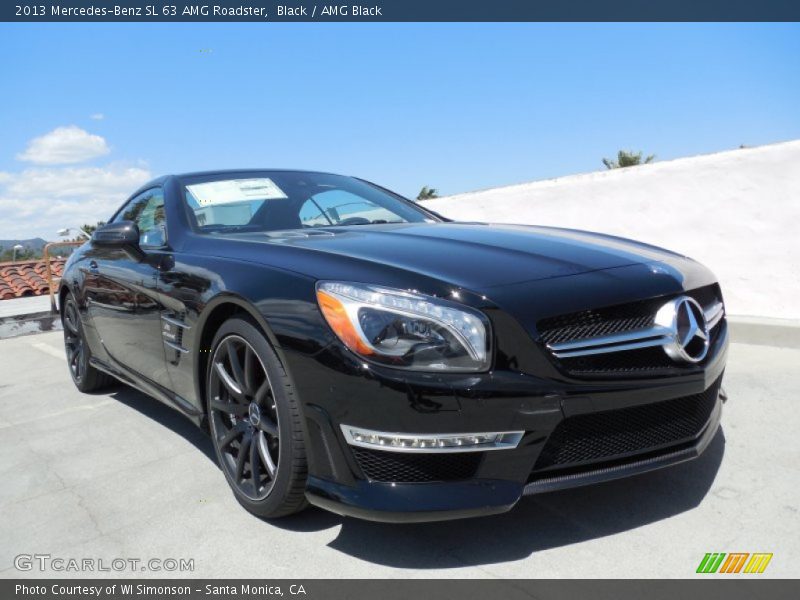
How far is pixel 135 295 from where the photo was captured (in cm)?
347

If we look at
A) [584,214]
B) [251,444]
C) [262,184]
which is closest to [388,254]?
[251,444]

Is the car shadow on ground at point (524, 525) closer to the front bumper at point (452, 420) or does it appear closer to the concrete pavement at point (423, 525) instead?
the concrete pavement at point (423, 525)

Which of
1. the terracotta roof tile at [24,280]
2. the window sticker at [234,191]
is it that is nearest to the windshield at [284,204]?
the window sticker at [234,191]

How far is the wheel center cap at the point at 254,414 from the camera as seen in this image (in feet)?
8.26

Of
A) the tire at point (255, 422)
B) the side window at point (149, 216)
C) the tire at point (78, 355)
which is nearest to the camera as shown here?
the tire at point (255, 422)

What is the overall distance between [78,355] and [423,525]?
3354mm

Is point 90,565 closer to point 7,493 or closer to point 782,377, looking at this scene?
point 7,493

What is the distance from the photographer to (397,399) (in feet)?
6.59

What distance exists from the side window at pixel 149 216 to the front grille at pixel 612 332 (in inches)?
79.8

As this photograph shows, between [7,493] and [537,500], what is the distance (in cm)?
227

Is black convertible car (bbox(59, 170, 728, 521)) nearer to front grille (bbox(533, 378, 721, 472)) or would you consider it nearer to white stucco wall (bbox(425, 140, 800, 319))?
front grille (bbox(533, 378, 721, 472))

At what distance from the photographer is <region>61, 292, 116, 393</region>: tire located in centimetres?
466

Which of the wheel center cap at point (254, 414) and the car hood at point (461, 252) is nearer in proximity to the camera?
the car hood at point (461, 252)

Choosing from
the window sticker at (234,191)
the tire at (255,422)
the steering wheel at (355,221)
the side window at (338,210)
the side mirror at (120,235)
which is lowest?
the tire at (255,422)
